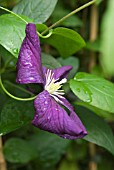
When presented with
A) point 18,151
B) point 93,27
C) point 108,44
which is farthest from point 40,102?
point 93,27

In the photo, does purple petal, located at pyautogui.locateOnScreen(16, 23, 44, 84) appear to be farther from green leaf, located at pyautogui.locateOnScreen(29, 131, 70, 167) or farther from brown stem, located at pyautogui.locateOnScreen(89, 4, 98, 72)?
brown stem, located at pyautogui.locateOnScreen(89, 4, 98, 72)

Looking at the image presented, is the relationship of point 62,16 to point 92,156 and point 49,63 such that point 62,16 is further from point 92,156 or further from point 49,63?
point 92,156

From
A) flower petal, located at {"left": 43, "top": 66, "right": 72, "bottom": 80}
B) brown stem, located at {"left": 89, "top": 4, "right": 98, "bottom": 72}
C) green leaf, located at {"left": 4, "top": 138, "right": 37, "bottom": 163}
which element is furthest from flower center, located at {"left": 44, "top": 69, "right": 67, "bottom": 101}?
brown stem, located at {"left": 89, "top": 4, "right": 98, "bottom": 72}

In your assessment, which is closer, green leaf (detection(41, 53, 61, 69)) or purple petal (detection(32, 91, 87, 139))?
purple petal (detection(32, 91, 87, 139))

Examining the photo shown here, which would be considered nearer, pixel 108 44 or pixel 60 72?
pixel 108 44

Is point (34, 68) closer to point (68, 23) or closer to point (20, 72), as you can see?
point (20, 72)

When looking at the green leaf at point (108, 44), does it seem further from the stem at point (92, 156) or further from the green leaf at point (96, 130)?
the stem at point (92, 156)
